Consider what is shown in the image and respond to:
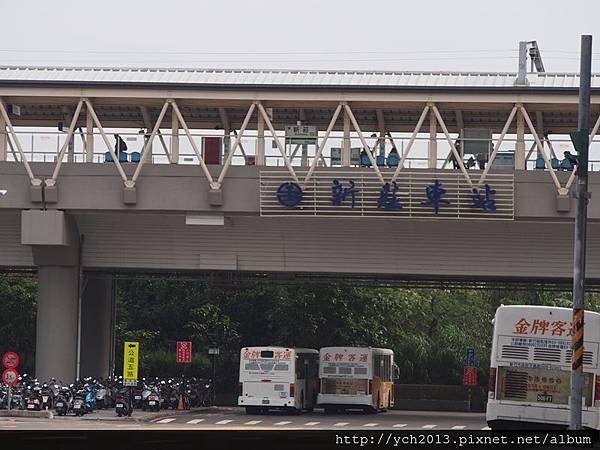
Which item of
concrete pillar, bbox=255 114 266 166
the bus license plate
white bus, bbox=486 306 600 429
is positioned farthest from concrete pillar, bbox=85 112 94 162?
the bus license plate

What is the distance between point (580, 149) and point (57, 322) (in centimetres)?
2553

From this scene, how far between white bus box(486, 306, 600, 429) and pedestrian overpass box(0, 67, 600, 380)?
1227cm

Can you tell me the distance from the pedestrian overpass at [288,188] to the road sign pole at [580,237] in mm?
16302

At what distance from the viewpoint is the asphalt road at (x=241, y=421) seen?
139 feet

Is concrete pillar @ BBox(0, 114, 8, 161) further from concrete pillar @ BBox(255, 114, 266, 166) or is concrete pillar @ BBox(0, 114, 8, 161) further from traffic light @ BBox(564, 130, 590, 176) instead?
traffic light @ BBox(564, 130, 590, 176)

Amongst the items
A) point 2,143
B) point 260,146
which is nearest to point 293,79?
point 260,146

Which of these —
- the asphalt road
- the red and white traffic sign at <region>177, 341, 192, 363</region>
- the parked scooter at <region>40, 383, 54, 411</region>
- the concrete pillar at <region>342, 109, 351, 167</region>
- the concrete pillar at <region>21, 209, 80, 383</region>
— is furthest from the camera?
the red and white traffic sign at <region>177, 341, 192, 363</region>

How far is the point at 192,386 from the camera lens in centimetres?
6069

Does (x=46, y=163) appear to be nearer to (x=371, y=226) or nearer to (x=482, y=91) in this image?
(x=371, y=226)

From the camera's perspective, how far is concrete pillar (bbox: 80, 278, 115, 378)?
5781 centimetres

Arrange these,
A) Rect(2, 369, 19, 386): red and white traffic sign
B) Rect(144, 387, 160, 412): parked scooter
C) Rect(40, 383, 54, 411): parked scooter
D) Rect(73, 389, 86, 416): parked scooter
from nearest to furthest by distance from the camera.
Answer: Rect(2, 369, 19, 386): red and white traffic sign
Rect(40, 383, 54, 411): parked scooter
Rect(73, 389, 86, 416): parked scooter
Rect(144, 387, 160, 412): parked scooter

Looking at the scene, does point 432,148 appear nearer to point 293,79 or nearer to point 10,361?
point 293,79

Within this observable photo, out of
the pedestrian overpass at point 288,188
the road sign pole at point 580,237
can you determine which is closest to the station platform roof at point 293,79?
the pedestrian overpass at point 288,188

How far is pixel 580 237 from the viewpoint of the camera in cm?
3142
